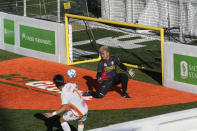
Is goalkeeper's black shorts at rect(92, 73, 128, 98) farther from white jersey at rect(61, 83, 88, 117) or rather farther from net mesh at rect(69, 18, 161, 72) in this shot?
white jersey at rect(61, 83, 88, 117)

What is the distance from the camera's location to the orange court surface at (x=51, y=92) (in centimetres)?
1448

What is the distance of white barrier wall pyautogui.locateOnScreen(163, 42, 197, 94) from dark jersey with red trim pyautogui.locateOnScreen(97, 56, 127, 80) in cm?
192

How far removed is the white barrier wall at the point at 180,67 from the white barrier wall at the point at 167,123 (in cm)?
791

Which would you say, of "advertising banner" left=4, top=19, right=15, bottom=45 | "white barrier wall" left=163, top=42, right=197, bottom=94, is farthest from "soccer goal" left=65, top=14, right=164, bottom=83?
"advertising banner" left=4, top=19, right=15, bottom=45

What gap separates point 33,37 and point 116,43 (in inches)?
156

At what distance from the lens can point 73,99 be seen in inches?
412

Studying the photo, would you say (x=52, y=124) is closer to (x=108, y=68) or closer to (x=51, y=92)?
(x=108, y=68)

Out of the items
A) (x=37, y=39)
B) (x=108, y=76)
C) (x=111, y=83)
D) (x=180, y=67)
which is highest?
(x=37, y=39)

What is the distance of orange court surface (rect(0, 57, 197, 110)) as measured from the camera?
1448 cm

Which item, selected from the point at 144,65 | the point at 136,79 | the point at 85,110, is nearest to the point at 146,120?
the point at 85,110

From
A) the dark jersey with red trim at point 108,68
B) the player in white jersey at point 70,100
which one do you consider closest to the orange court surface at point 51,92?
the dark jersey with red trim at point 108,68

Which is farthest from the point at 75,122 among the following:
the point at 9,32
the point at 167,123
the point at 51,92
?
the point at 9,32

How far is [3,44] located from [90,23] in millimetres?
4233

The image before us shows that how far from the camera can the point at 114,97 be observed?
15172mm
